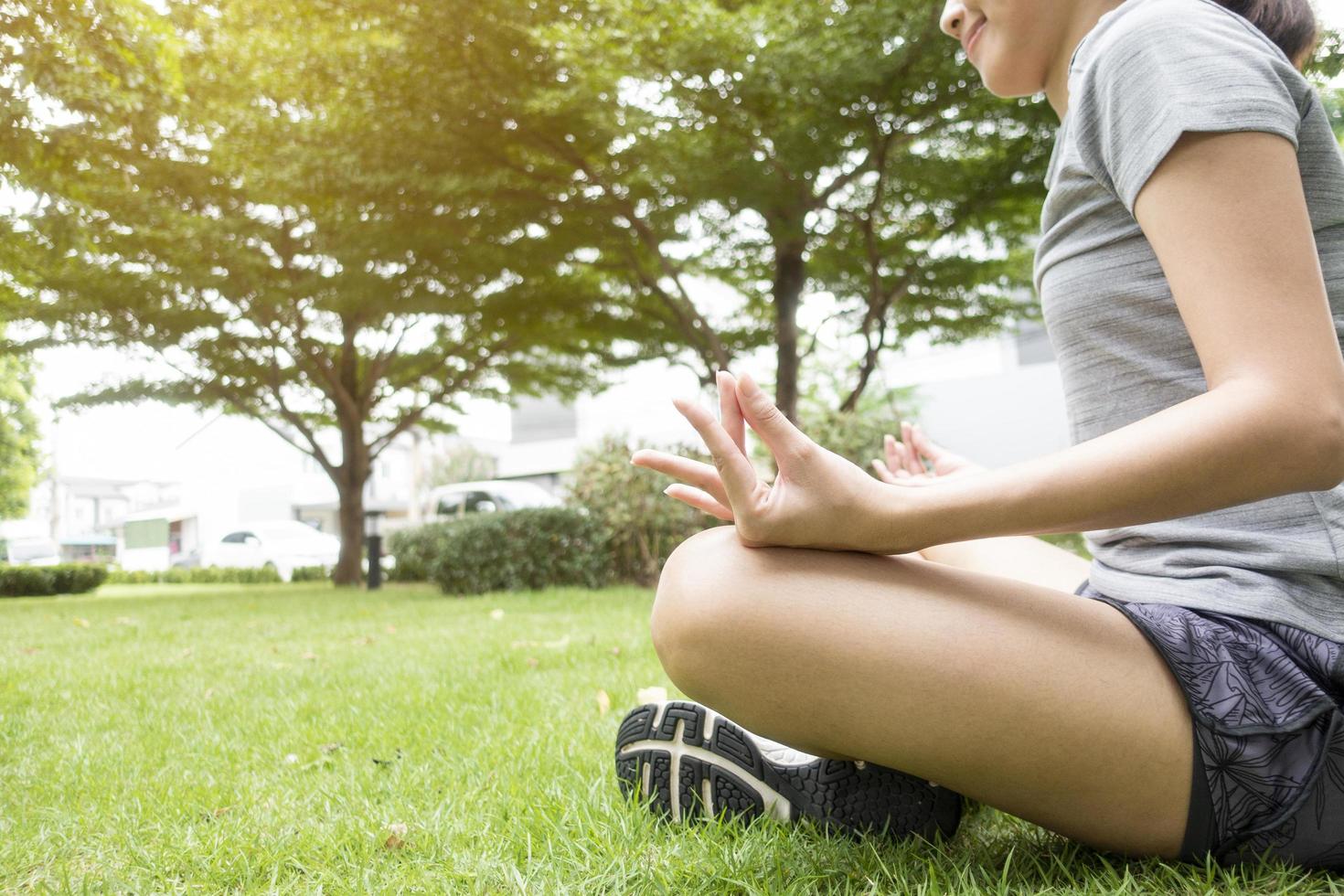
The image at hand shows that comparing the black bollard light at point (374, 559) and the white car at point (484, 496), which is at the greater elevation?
the white car at point (484, 496)

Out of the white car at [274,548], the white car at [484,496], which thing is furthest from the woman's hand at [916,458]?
the white car at [274,548]

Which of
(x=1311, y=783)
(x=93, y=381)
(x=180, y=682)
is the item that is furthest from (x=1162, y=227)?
(x=93, y=381)

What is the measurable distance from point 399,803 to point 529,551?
7631 mm

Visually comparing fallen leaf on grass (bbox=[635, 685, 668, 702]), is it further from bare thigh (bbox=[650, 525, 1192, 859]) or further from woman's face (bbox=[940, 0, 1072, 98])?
woman's face (bbox=[940, 0, 1072, 98])

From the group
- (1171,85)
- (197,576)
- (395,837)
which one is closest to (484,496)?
(197,576)

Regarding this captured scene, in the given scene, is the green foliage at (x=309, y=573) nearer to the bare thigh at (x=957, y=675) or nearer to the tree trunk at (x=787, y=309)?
the tree trunk at (x=787, y=309)

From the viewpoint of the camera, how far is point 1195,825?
114 cm

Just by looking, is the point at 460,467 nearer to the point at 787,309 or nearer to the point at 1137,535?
the point at 787,309

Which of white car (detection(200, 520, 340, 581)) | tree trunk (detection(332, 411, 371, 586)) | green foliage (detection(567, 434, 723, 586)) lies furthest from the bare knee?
white car (detection(200, 520, 340, 581))

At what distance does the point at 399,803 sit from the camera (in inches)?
73.1

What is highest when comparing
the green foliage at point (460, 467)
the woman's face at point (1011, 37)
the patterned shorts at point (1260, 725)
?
the green foliage at point (460, 467)

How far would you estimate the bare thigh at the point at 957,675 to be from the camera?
1068 millimetres

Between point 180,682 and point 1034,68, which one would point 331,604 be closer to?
point 180,682

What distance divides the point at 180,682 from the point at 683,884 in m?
3.27
